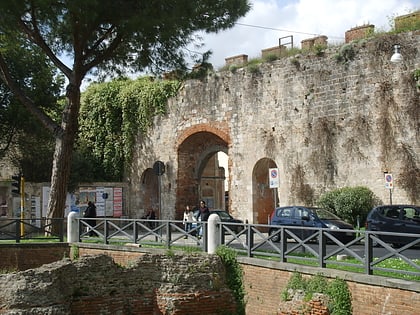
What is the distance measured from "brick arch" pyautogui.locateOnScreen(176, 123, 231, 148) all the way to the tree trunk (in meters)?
8.12

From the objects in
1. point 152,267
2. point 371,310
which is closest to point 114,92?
point 152,267

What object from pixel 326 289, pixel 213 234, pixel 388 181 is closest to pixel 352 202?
pixel 388 181

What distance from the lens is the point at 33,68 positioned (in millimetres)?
28141

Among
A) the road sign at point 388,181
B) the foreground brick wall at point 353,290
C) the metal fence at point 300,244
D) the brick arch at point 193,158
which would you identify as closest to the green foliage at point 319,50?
the road sign at point 388,181

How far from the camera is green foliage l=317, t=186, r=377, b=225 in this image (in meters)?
22.0

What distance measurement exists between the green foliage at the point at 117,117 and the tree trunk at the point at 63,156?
923cm

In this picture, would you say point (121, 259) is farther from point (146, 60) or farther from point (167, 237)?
point (146, 60)

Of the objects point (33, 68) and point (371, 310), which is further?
point (33, 68)

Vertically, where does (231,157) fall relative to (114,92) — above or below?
below

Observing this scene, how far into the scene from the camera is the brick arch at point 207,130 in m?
27.3

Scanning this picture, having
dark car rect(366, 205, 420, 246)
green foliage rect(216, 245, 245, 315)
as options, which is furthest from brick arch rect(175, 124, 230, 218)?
green foliage rect(216, 245, 245, 315)

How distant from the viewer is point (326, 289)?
37.0 ft

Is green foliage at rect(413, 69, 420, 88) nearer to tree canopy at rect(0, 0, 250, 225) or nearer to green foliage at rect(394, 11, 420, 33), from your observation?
green foliage at rect(394, 11, 420, 33)

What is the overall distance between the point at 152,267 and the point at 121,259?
9.23 feet
